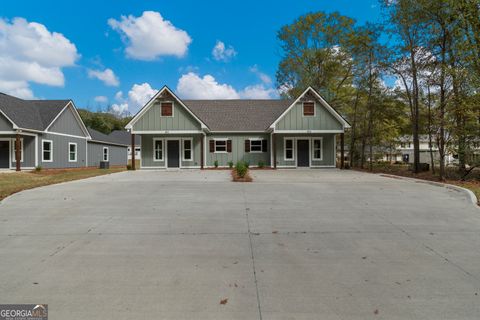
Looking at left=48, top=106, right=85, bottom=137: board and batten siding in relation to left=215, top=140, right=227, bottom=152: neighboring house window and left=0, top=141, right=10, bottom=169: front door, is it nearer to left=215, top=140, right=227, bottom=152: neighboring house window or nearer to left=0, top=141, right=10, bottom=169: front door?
left=0, top=141, right=10, bottom=169: front door

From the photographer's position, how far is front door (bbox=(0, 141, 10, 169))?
1992 centimetres

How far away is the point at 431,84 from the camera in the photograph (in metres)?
13.9

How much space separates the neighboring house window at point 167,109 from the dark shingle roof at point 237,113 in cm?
318

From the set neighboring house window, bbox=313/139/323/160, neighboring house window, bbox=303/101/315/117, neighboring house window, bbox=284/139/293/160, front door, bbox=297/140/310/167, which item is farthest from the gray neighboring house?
neighboring house window, bbox=313/139/323/160

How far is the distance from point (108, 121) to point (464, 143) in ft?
211

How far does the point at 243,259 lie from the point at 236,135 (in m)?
18.2

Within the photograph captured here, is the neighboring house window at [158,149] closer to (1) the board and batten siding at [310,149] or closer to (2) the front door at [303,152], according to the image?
(1) the board and batten siding at [310,149]

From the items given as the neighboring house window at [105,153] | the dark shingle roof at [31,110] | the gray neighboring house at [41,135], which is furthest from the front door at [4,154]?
the neighboring house window at [105,153]

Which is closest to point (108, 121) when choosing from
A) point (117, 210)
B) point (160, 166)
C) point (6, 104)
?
point (6, 104)

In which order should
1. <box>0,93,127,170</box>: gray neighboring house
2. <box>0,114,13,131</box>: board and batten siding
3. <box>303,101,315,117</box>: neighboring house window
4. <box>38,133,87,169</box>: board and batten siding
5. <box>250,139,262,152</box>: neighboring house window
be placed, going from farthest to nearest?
<box>250,139,262,152</box>: neighboring house window → <box>38,133,87,169</box>: board and batten siding → <box>303,101,315,117</box>: neighboring house window → <box>0,93,127,170</box>: gray neighboring house → <box>0,114,13,131</box>: board and batten siding

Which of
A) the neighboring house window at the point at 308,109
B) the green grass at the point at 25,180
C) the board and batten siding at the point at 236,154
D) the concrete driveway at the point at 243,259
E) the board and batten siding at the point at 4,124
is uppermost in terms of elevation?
the neighboring house window at the point at 308,109

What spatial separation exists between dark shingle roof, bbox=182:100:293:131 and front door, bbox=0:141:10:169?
13697 mm

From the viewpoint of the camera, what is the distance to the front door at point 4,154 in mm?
19922

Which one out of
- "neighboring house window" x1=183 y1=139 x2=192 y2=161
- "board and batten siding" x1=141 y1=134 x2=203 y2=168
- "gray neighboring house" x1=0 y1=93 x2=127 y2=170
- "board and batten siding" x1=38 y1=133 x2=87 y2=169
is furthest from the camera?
"neighboring house window" x1=183 y1=139 x2=192 y2=161
